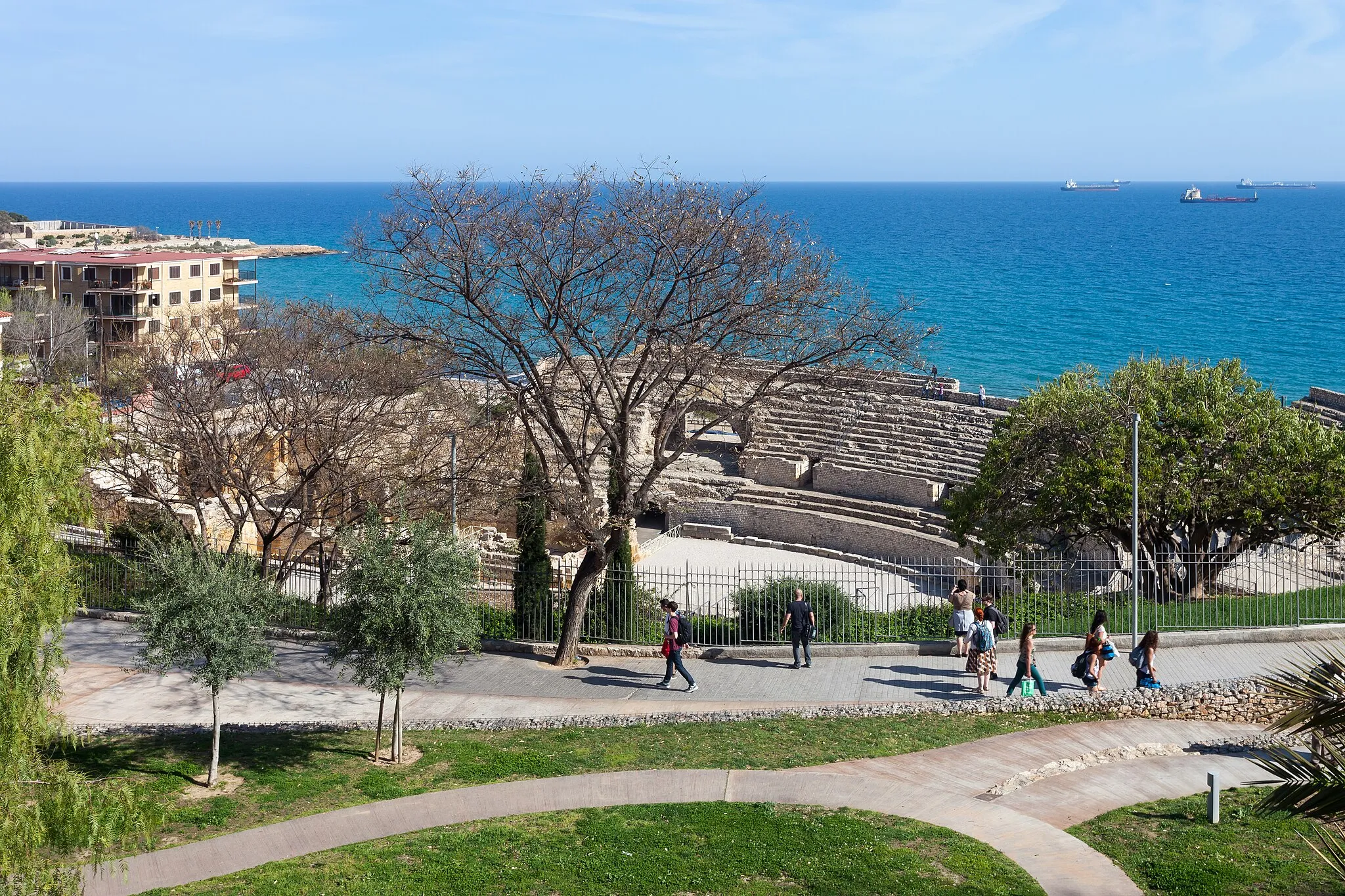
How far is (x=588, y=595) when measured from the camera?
23.2m

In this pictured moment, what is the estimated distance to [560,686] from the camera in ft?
68.6

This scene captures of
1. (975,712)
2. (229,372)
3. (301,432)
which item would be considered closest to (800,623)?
(975,712)

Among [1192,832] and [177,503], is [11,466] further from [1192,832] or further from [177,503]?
[177,503]

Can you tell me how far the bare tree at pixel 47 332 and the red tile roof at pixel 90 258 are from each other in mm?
2349

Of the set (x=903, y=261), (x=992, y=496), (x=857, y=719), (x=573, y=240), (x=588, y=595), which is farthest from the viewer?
(x=903, y=261)

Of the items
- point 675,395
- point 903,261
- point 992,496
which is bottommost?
point 992,496

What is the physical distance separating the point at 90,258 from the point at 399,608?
189ft

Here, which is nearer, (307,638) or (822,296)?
(822,296)

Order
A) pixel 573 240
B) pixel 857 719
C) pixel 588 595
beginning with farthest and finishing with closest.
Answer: pixel 588 595, pixel 573 240, pixel 857 719

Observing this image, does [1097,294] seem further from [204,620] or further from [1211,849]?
[204,620]

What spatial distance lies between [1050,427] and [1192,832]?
1529 cm

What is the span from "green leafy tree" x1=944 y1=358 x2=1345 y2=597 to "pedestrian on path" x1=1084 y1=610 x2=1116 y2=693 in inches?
202

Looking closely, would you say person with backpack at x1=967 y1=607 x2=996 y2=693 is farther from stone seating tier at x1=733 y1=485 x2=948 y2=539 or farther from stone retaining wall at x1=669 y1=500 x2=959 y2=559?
stone seating tier at x1=733 y1=485 x2=948 y2=539

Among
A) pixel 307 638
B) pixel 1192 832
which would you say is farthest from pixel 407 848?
pixel 307 638
